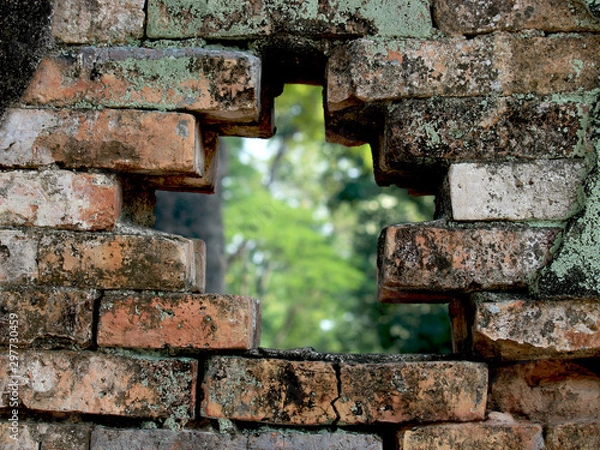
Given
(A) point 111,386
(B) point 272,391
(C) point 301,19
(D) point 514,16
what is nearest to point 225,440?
(B) point 272,391

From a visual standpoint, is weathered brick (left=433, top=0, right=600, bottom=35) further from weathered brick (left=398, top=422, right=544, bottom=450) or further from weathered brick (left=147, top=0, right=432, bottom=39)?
weathered brick (left=398, top=422, right=544, bottom=450)

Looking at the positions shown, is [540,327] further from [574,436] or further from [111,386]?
[111,386]

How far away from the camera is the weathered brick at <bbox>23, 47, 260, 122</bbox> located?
5.24 feet

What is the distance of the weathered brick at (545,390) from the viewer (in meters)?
1.54

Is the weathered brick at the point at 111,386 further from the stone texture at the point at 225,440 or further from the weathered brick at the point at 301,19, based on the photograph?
the weathered brick at the point at 301,19

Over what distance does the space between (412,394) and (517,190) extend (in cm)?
63

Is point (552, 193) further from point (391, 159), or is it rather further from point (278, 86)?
point (278, 86)

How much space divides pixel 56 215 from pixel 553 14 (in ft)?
5.03

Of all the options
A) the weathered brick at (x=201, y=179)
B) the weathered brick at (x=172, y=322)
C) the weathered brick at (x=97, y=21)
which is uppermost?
the weathered brick at (x=97, y=21)

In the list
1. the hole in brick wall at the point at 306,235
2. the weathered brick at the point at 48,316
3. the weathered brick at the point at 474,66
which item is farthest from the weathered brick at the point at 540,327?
the hole in brick wall at the point at 306,235

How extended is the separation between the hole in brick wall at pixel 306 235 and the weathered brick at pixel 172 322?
272 cm

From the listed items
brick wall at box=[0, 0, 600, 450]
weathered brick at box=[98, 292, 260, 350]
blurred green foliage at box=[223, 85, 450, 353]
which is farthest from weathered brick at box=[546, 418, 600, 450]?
blurred green foliage at box=[223, 85, 450, 353]

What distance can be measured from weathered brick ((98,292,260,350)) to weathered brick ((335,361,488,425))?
326 mm


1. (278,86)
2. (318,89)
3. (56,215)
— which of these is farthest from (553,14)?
(318,89)
